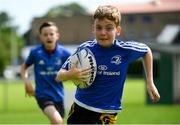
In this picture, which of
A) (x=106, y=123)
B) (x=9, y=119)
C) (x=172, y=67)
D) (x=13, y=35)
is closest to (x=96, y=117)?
(x=106, y=123)

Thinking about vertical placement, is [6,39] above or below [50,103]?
below

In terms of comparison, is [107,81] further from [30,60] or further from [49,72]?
[30,60]

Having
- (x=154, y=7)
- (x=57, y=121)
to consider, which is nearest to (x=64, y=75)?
(x=57, y=121)

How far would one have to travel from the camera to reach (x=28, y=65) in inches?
500

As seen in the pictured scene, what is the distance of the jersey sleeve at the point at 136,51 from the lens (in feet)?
26.4

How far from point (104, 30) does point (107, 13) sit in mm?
187

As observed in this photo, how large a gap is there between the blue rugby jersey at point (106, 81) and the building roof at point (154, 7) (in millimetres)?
101631

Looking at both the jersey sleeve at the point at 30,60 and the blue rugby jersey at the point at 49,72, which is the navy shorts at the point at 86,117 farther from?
the jersey sleeve at the point at 30,60

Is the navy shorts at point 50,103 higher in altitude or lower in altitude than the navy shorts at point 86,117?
lower

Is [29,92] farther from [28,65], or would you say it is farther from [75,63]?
[75,63]

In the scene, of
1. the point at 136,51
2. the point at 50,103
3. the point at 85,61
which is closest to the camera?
the point at 85,61

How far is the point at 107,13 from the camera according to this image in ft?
24.9

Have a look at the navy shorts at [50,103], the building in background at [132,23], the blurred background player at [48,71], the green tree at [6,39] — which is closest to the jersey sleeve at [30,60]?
the blurred background player at [48,71]

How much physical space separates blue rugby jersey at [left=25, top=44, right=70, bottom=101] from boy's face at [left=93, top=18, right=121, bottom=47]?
4.63 meters
